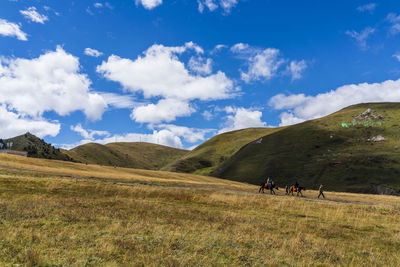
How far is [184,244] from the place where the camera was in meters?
10.4

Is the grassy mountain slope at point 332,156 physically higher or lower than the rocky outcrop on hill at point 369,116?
lower

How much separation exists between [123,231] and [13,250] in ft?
13.8

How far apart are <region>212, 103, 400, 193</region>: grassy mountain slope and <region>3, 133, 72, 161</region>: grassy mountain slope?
10996 centimetres

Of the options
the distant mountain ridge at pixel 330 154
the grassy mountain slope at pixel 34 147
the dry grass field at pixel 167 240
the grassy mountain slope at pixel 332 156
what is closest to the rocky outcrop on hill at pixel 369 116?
the distant mountain ridge at pixel 330 154

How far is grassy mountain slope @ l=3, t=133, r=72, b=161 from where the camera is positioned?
159m

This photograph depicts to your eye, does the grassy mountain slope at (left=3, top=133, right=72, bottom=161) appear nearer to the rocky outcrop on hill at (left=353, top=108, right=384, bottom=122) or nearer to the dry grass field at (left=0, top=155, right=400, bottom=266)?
the dry grass field at (left=0, top=155, right=400, bottom=266)

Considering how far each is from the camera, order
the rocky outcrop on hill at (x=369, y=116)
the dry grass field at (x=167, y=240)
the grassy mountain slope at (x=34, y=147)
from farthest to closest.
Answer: the rocky outcrop on hill at (x=369, y=116) < the grassy mountain slope at (x=34, y=147) < the dry grass field at (x=167, y=240)

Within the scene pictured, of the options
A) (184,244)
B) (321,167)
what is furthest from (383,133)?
(184,244)

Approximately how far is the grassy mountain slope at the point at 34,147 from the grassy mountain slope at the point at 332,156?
10996 cm

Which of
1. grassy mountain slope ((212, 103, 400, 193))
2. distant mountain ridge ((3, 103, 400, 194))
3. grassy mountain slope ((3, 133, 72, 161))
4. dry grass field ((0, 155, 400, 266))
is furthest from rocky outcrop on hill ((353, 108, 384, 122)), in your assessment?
grassy mountain slope ((3, 133, 72, 161))

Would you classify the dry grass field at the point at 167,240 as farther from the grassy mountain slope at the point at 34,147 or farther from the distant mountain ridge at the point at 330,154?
the grassy mountain slope at the point at 34,147

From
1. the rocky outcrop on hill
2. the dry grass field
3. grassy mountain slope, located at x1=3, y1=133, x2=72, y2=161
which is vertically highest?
the rocky outcrop on hill

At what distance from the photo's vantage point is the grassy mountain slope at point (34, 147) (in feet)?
522

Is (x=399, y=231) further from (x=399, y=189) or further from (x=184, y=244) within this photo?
(x=399, y=189)
